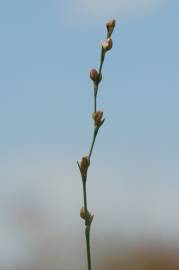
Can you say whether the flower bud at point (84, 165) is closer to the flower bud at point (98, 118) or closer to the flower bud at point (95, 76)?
the flower bud at point (98, 118)

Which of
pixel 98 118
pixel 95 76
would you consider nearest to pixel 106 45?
pixel 95 76

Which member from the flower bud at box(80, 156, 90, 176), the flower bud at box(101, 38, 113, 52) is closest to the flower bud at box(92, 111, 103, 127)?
the flower bud at box(80, 156, 90, 176)

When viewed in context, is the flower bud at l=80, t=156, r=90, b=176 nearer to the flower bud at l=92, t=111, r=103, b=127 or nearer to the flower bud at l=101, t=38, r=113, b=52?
the flower bud at l=92, t=111, r=103, b=127

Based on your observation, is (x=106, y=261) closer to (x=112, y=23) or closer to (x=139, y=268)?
(x=139, y=268)

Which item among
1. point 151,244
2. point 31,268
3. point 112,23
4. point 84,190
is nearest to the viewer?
point 84,190

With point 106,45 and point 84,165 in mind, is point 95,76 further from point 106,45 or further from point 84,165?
point 84,165

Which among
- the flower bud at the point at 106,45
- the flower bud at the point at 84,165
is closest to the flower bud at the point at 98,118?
the flower bud at the point at 84,165

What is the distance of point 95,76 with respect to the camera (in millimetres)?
2160

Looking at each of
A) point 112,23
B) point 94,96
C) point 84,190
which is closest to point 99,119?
point 94,96

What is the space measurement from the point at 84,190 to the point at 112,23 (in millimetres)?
555

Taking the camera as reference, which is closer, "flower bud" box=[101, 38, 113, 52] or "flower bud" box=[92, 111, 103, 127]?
"flower bud" box=[92, 111, 103, 127]

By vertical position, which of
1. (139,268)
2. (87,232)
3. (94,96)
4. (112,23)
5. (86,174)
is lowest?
(139,268)

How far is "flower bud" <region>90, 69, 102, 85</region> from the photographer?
7.06ft

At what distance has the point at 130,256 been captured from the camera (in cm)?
1266
